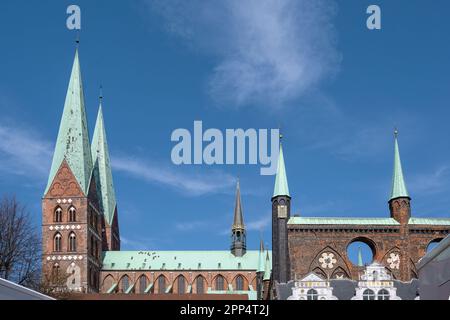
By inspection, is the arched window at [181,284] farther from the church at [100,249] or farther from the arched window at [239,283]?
the arched window at [239,283]

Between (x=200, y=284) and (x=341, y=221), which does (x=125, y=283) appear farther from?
(x=341, y=221)

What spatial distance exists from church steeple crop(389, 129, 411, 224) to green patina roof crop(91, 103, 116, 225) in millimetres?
45338

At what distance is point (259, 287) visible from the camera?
3787 inches

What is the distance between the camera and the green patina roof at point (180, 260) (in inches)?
3789

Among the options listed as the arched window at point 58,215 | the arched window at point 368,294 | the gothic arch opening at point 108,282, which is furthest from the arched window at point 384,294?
the gothic arch opening at point 108,282

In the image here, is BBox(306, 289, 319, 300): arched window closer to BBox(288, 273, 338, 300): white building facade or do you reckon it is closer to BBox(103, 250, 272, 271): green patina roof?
BBox(288, 273, 338, 300): white building facade

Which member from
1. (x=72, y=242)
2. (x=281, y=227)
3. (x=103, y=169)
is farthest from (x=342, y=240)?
(x=103, y=169)

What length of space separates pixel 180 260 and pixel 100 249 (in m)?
11.2

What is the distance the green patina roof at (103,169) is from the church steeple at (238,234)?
54.0 ft

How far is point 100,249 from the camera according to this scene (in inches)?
3686
